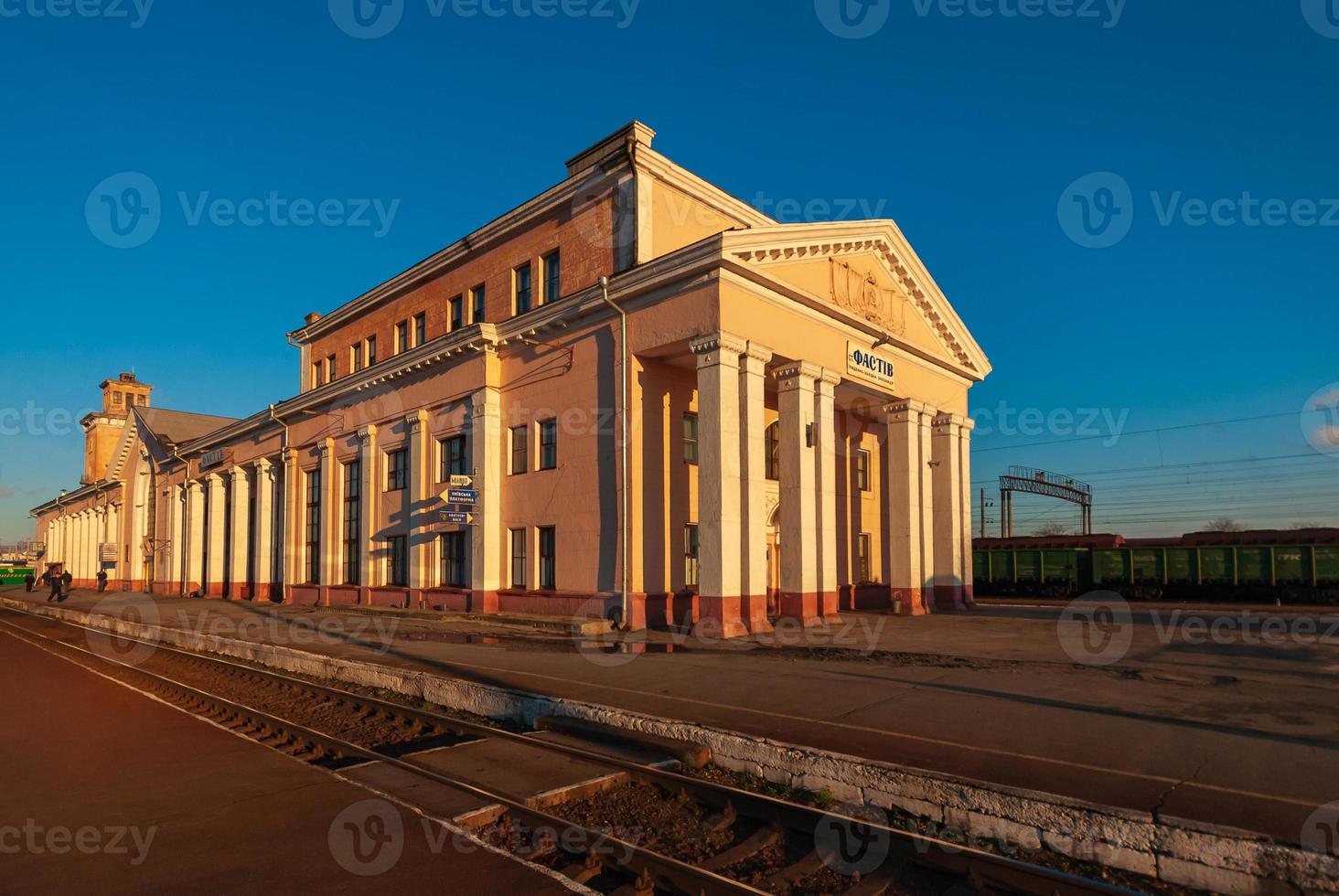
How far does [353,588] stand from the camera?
96.8ft

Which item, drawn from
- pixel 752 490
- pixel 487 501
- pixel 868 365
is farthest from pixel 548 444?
pixel 868 365

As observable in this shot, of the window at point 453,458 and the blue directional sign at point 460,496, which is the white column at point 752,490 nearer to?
the blue directional sign at point 460,496

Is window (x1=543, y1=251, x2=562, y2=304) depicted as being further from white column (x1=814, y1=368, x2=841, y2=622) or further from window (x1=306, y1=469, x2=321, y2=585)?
window (x1=306, y1=469, x2=321, y2=585)

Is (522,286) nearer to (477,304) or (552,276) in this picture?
(552,276)

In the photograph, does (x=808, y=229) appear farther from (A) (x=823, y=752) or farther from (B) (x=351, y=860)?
(B) (x=351, y=860)

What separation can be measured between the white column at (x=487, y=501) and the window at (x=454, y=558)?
1323 mm

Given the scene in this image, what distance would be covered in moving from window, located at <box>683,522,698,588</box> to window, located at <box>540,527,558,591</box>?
3.51 m

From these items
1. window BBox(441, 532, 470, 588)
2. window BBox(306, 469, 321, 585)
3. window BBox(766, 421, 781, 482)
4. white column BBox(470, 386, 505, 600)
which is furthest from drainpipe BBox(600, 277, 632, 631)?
window BBox(306, 469, 321, 585)

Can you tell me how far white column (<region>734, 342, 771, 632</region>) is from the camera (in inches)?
719

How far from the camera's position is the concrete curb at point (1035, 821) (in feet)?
16.1

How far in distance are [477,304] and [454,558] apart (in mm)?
8133

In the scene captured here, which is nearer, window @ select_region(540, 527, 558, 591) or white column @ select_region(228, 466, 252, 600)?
Answer: window @ select_region(540, 527, 558, 591)

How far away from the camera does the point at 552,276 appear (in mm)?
23406

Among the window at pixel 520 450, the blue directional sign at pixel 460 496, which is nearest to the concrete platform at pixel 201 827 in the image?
the blue directional sign at pixel 460 496
